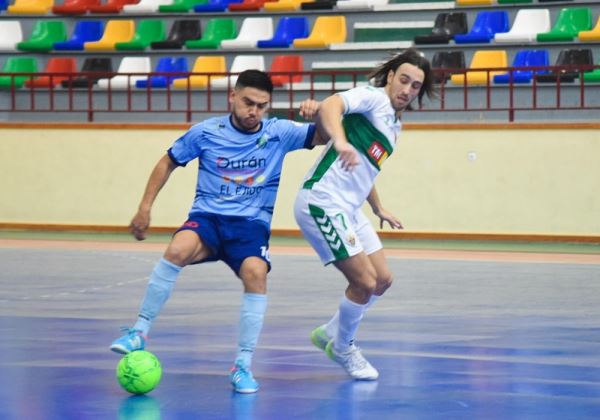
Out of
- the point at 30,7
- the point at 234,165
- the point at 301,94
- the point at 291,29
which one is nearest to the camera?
the point at 234,165

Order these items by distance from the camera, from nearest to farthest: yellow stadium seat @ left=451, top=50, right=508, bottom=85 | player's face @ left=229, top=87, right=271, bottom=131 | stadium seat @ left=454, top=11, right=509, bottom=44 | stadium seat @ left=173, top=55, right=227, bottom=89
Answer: player's face @ left=229, top=87, right=271, bottom=131 → yellow stadium seat @ left=451, top=50, right=508, bottom=85 → stadium seat @ left=454, top=11, right=509, bottom=44 → stadium seat @ left=173, top=55, right=227, bottom=89

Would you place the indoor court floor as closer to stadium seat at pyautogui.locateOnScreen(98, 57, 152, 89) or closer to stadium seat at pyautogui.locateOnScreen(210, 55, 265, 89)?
stadium seat at pyautogui.locateOnScreen(210, 55, 265, 89)

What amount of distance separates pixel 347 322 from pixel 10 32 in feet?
67.4

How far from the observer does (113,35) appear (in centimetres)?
2648

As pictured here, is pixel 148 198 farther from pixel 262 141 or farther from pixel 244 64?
pixel 244 64

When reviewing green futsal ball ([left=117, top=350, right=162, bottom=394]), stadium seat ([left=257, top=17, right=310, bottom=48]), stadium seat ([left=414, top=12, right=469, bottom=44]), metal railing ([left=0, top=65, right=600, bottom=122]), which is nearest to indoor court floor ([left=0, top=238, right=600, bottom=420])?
green futsal ball ([left=117, top=350, right=162, bottom=394])

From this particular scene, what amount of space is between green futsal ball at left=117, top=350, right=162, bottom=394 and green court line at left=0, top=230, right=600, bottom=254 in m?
12.0

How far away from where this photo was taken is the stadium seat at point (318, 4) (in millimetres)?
25016

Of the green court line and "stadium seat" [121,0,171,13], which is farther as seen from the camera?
"stadium seat" [121,0,171,13]

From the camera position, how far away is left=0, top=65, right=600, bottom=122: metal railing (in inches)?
805

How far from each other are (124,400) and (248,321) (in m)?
0.86

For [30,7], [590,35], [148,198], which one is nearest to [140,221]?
[148,198]

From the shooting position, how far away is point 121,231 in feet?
72.9

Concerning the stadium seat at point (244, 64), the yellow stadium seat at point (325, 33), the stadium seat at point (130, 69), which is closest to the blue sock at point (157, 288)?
the stadium seat at point (244, 64)
